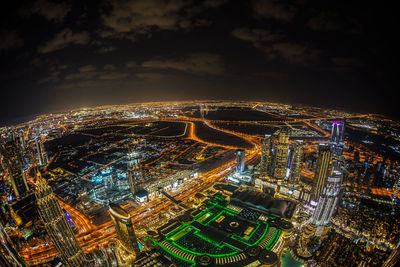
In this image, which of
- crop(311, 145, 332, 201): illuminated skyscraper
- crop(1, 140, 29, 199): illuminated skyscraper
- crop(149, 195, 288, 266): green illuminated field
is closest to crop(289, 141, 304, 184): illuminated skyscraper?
crop(311, 145, 332, 201): illuminated skyscraper

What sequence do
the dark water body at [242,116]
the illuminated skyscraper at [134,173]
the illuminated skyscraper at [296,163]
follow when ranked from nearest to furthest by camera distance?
the illuminated skyscraper at [134,173] < the illuminated skyscraper at [296,163] < the dark water body at [242,116]

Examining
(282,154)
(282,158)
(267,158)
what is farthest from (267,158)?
(282,154)

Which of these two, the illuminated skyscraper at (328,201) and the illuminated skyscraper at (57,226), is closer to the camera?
the illuminated skyscraper at (57,226)

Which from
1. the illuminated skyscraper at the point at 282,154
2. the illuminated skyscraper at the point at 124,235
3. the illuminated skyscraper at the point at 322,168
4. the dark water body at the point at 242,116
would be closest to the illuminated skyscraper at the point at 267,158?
the illuminated skyscraper at the point at 282,154

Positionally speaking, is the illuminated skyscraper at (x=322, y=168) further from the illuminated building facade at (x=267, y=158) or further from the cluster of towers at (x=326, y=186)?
the illuminated building facade at (x=267, y=158)

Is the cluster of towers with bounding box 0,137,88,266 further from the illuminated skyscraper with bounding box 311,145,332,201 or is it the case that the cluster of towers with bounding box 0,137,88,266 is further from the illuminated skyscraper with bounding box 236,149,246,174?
the illuminated skyscraper with bounding box 311,145,332,201

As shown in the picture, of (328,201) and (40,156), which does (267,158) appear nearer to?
(328,201)
